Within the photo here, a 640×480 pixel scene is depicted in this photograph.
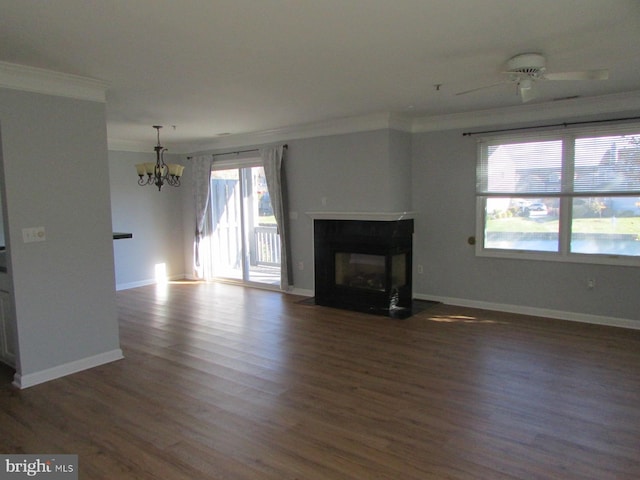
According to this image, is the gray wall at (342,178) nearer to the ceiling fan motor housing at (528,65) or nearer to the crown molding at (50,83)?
the ceiling fan motor housing at (528,65)

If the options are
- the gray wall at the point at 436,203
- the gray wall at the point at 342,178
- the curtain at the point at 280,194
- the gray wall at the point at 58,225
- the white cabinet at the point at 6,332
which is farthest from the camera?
the curtain at the point at 280,194

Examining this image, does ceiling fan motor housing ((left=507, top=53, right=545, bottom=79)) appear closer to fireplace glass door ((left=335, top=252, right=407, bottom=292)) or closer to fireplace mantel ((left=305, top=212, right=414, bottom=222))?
fireplace mantel ((left=305, top=212, right=414, bottom=222))

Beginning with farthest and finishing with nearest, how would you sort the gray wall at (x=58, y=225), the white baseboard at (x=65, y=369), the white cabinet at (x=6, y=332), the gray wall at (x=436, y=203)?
the gray wall at (x=436, y=203) < the white cabinet at (x=6, y=332) < the white baseboard at (x=65, y=369) < the gray wall at (x=58, y=225)

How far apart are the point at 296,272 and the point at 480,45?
170 inches

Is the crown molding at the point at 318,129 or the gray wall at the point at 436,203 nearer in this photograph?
the gray wall at the point at 436,203

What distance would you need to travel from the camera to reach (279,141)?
21.5ft

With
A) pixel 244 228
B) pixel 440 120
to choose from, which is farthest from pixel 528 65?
pixel 244 228

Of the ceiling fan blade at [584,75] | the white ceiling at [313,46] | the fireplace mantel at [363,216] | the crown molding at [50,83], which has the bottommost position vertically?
the fireplace mantel at [363,216]

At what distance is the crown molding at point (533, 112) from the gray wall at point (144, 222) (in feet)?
14.8

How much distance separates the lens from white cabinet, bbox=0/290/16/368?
144 inches

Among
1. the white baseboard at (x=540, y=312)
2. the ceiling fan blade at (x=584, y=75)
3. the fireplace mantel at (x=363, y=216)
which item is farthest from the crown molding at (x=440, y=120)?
the white baseboard at (x=540, y=312)

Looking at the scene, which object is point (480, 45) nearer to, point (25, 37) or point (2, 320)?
point (25, 37)

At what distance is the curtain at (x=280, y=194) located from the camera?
6.48 metres

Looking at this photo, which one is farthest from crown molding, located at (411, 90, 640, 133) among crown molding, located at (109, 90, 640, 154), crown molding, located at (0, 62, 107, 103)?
crown molding, located at (0, 62, 107, 103)
